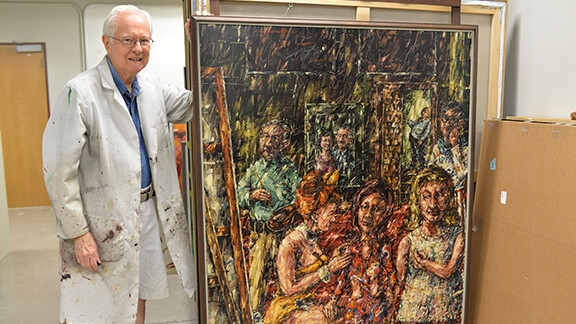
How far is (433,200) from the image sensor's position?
6.27 feet

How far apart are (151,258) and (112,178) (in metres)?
0.37

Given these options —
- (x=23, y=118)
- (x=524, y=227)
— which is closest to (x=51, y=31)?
(x=23, y=118)

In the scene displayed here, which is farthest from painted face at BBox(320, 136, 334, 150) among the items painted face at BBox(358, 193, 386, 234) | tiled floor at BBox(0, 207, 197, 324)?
tiled floor at BBox(0, 207, 197, 324)

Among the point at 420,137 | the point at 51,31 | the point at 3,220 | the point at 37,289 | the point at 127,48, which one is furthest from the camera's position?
the point at 51,31

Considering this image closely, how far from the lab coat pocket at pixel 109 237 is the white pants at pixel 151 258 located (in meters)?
0.12

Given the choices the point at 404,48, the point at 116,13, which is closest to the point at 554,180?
the point at 404,48

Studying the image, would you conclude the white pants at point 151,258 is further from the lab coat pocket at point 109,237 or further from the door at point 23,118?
the door at point 23,118

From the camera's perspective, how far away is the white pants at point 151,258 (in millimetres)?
1825

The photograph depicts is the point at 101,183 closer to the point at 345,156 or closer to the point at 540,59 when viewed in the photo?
the point at 345,156

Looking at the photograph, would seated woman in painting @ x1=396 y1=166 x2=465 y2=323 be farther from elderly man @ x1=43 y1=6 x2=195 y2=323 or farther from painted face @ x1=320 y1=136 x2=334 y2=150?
elderly man @ x1=43 y1=6 x2=195 y2=323

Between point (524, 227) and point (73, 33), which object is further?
point (73, 33)

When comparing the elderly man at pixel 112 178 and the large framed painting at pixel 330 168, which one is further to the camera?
the large framed painting at pixel 330 168

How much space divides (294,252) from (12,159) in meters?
5.22

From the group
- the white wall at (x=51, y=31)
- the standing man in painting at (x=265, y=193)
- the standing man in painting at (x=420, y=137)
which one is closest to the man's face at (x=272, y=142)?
the standing man in painting at (x=265, y=193)
